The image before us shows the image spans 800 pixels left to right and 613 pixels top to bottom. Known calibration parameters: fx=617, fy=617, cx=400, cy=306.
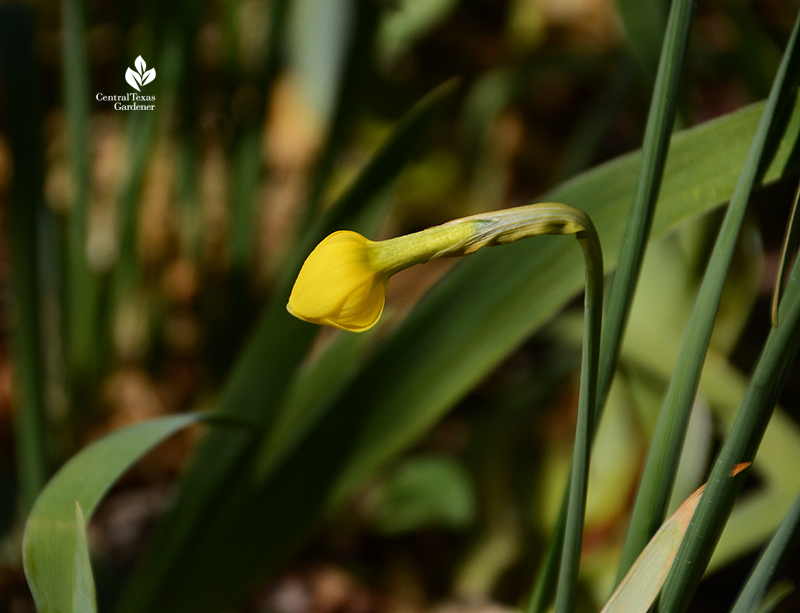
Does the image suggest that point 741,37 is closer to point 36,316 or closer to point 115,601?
point 36,316

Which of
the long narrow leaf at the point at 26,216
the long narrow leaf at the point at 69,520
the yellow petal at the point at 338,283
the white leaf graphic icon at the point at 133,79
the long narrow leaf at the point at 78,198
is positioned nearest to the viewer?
the yellow petal at the point at 338,283

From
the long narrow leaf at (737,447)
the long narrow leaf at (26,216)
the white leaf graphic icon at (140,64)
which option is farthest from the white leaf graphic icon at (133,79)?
the long narrow leaf at (737,447)

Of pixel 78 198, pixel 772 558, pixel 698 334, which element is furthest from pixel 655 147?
pixel 78 198

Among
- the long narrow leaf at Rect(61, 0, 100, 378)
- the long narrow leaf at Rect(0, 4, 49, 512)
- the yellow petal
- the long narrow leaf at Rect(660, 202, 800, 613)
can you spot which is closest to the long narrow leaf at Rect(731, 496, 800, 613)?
the long narrow leaf at Rect(660, 202, 800, 613)

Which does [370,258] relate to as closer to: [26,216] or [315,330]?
[315,330]

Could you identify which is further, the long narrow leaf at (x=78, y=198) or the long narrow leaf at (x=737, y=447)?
the long narrow leaf at (x=78, y=198)

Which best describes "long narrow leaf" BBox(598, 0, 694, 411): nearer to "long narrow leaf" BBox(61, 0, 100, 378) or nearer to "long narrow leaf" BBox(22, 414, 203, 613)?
"long narrow leaf" BBox(22, 414, 203, 613)

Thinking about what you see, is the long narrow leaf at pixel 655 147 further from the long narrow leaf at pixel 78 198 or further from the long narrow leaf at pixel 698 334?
the long narrow leaf at pixel 78 198
